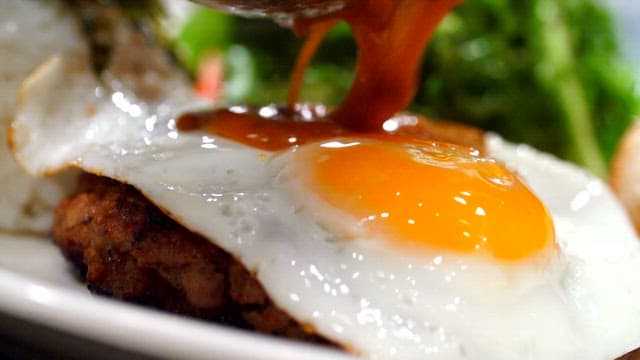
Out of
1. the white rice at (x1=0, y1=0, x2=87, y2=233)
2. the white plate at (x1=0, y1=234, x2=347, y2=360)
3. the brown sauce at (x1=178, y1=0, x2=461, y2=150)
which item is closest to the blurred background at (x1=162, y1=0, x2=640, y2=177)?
the white rice at (x1=0, y1=0, x2=87, y2=233)

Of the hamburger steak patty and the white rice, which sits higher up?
the white rice

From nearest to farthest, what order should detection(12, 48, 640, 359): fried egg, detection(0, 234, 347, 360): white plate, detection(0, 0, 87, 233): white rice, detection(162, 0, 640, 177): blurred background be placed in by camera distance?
detection(0, 234, 347, 360): white plate
detection(12, 48, 640, 359): fried egg
detection(0, 0, 87, 233): white rice
detection(162, 0, 640, 177): blurred background

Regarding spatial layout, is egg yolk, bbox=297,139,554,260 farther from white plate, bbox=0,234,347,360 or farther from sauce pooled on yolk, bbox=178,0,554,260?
white plate, bbox=0,234,347,360

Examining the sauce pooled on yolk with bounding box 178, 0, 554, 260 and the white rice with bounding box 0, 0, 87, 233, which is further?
the white rice with bounding box 0, 0, 87, 233

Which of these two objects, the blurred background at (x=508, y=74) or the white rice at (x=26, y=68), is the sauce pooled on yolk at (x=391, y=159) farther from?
the blurred background at (x=508, y=74)

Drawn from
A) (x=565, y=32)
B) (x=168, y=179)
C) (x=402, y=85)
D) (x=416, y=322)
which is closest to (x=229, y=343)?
(x=416, y=322)
